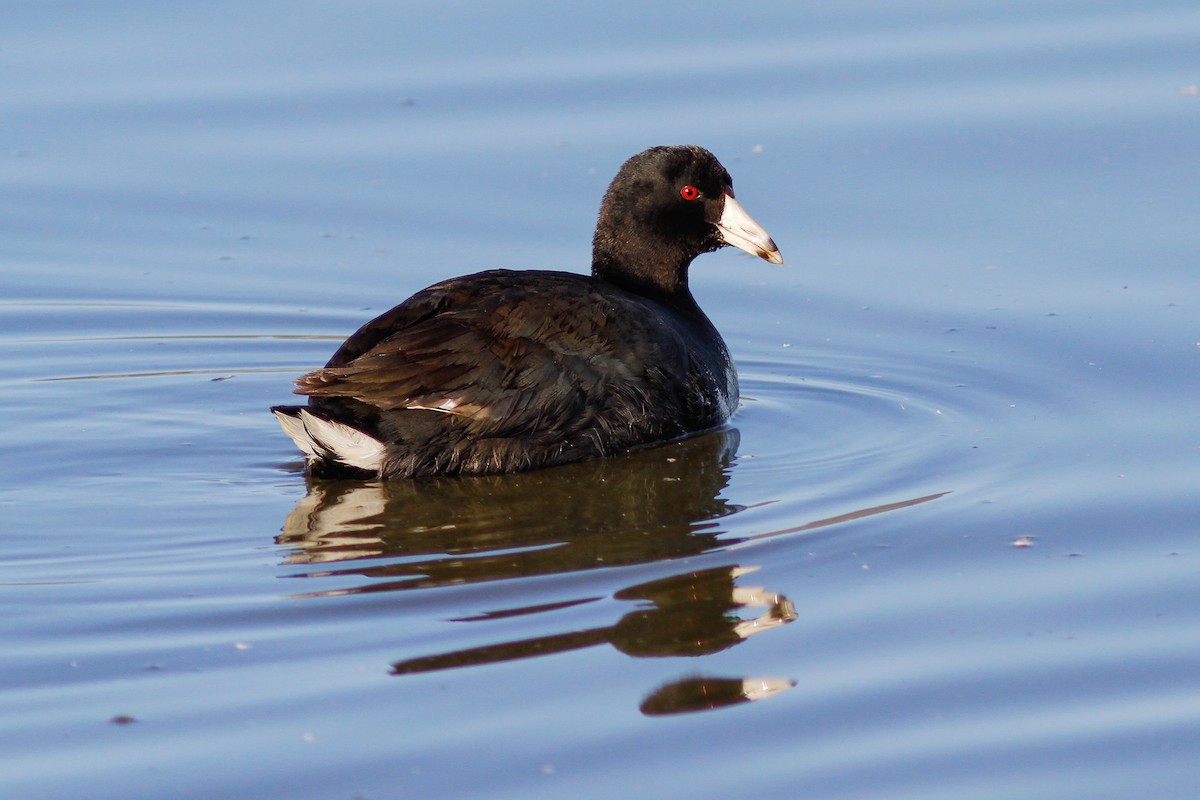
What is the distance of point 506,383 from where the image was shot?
7223mm

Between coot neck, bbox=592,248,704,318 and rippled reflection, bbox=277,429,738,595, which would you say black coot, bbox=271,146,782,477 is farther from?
coot neck, bbox=592,248,704,318

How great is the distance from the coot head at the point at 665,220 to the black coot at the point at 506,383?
42cm

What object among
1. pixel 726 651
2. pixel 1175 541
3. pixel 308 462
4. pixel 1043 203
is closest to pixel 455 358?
pixel 308 462

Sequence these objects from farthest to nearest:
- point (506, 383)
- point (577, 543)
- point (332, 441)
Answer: point (506, 383) → point (332, 441) → point (577, 543)

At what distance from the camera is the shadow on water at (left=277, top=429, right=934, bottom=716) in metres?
5.43

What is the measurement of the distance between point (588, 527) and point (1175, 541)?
1.97 m

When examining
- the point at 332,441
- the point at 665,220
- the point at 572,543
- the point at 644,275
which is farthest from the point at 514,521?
the point at 665,220

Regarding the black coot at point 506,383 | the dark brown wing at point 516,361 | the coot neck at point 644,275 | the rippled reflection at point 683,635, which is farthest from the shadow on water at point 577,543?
the coot neck at point 644,275

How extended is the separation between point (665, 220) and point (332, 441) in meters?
2.19

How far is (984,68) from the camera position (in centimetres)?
1230

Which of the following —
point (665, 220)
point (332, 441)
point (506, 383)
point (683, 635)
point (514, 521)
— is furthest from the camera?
point (665, 220)

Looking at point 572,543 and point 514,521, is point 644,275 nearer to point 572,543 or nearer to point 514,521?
point 514,521

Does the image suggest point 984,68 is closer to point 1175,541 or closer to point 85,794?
point 1175,541

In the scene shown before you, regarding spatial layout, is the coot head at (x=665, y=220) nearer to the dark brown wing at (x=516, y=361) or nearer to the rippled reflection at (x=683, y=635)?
the dark brown wing at (x=516, y=361)
